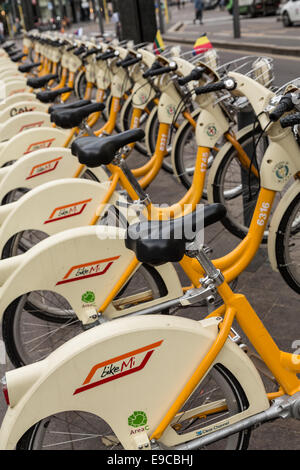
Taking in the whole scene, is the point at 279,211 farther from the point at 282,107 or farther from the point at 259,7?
the point at 259,7

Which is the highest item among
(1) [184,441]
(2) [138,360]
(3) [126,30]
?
(3) [126,30]

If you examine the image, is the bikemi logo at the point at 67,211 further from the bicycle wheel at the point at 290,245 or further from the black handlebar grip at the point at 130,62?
the black handlebar grip at the point at 130,62

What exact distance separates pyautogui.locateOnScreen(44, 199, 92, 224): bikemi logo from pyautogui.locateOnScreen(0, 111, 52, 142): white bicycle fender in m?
2.06

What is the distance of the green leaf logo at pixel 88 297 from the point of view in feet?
9.14

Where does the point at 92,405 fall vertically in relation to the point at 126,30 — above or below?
below

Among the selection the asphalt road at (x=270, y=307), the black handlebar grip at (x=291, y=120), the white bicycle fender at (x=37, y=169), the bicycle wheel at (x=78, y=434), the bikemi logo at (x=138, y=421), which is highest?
the black handlebar grip at (x=291, y=120)

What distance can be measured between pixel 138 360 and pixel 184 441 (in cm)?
38

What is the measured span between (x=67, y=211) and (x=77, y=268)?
0.63m

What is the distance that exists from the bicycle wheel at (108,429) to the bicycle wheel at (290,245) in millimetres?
1136

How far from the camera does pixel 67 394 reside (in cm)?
188

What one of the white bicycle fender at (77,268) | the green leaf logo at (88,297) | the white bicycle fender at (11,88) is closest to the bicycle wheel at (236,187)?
the white bicycle fender at (77,268)
